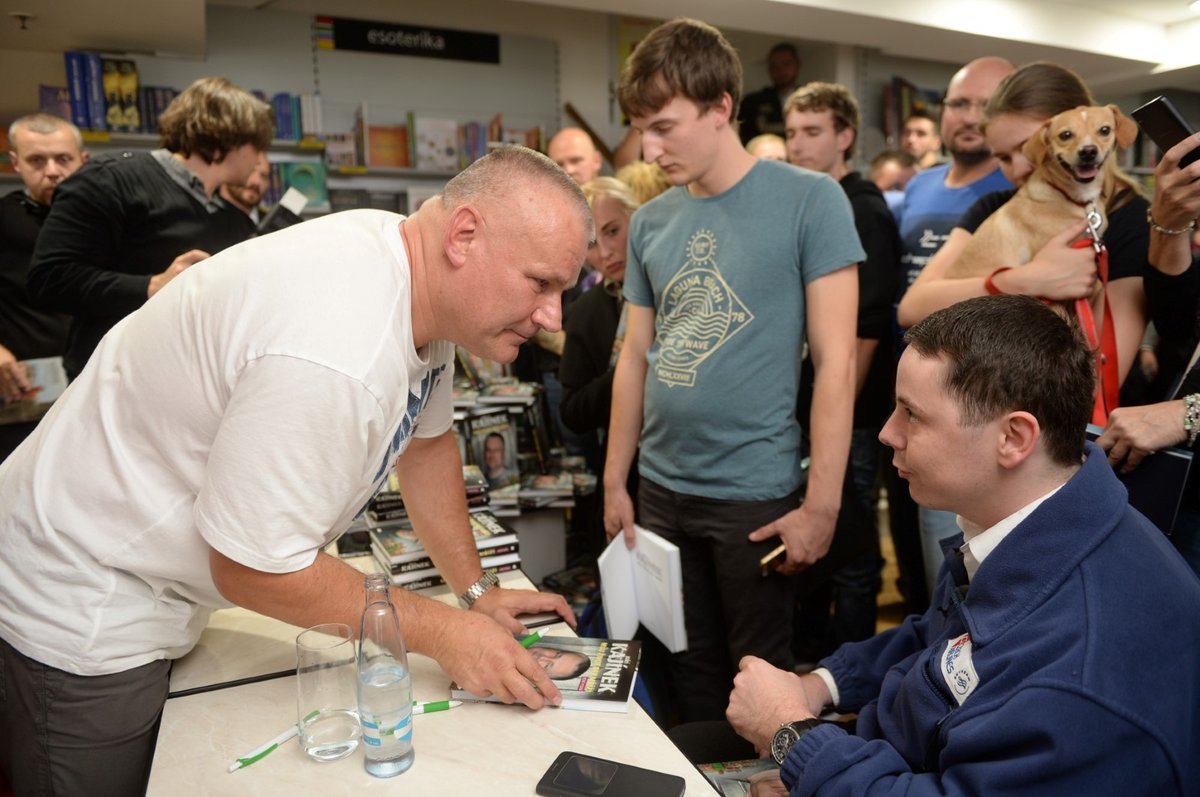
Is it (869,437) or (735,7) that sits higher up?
(735,7)

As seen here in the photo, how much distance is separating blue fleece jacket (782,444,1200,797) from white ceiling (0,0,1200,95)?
167 inches

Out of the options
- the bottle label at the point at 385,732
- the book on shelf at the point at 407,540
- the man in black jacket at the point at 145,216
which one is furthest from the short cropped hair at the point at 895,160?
the bottle label at the point at 385,732

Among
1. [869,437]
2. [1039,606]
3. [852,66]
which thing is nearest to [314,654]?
[1039,606]

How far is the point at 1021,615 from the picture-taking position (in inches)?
37.0

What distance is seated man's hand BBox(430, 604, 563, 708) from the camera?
1.11 metres

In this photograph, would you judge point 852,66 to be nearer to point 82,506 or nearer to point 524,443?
point 524,443

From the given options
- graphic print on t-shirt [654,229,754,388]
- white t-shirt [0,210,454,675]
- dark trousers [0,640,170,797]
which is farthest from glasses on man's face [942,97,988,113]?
dark trousers [0,640,170,797]

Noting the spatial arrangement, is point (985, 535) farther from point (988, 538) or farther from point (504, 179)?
point (504, 179)

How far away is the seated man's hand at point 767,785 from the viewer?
1171mm

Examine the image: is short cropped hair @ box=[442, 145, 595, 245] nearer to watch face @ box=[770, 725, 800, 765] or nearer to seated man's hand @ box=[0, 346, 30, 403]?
watch face @ box=[770, 725, 800, 765]

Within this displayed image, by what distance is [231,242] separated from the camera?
7.91 ft

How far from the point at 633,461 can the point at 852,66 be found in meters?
5.37

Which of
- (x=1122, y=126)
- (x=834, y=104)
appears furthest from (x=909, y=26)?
(x=1122, y=126)

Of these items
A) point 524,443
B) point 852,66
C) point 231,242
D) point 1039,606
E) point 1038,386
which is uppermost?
point 852,66
